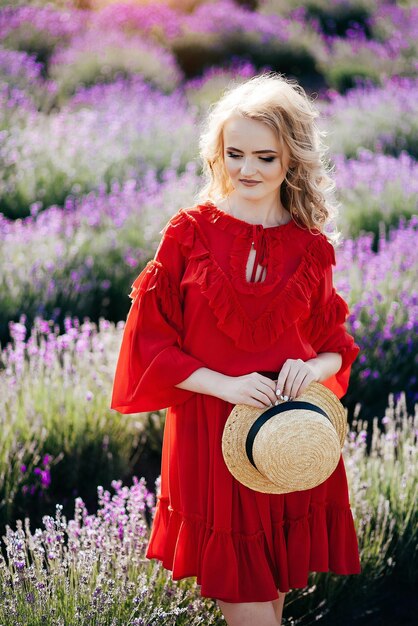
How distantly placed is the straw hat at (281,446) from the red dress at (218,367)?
8cm

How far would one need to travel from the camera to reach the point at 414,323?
4320 mm

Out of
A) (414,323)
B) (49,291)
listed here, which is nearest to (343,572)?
(414,323)

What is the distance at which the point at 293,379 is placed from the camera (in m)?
2.15

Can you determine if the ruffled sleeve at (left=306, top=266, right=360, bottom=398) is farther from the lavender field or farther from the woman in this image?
the lavender field

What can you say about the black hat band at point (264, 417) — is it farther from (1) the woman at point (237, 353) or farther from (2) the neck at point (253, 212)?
(2) the neck at point (253, 212)

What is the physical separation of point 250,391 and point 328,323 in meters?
0.44

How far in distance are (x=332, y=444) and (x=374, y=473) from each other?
1084 mm

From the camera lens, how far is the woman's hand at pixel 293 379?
2143mm

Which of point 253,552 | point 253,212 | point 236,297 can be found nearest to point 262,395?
point 236,297

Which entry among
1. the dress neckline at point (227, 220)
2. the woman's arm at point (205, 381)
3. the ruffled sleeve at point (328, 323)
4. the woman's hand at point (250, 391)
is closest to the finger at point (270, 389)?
the woman's hand at point (250, 391)

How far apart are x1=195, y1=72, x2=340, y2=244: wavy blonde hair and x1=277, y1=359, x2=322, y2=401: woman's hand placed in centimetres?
42

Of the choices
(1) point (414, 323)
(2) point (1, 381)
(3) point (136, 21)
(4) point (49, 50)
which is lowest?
(2) point (1, 381)

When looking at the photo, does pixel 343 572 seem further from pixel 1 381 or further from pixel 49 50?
pixel 49 50

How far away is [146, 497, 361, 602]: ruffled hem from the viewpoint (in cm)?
213
